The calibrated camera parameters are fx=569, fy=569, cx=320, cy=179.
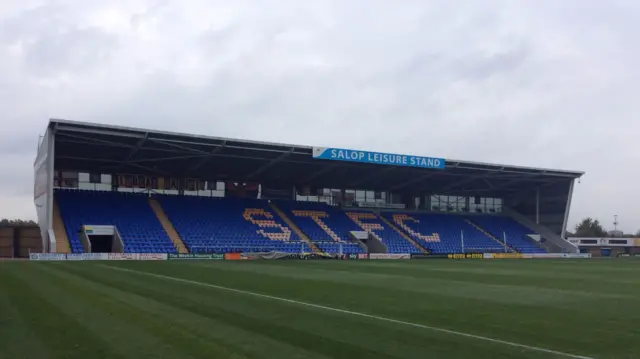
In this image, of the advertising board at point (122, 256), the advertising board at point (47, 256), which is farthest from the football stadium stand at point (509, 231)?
the advertising board at point (47, 256)

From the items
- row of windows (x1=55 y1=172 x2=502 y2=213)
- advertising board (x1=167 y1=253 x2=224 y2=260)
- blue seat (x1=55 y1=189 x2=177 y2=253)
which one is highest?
row of windows (x1=55 y1=172 x2=502 y2=213)

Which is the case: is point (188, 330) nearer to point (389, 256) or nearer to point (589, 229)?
point (389, 256)

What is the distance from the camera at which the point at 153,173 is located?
53562 mm

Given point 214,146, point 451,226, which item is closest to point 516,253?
point 451,226

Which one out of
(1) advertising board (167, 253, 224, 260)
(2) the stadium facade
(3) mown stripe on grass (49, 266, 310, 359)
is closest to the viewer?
(3) mown stripe on grass (49, 266, 310, 359)

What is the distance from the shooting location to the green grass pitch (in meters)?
9.09

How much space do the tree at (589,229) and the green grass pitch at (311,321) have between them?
118 metres

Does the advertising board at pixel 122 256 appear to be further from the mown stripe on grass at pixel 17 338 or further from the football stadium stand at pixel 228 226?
the mown stripe on grass at pixel 17 338

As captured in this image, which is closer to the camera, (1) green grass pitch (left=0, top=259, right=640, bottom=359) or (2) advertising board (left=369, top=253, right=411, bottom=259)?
(1) green grass pitch (left=0, top=259, right=640, bottom=359)

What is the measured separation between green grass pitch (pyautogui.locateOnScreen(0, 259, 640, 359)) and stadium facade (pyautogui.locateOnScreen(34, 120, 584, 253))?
83.1 ft

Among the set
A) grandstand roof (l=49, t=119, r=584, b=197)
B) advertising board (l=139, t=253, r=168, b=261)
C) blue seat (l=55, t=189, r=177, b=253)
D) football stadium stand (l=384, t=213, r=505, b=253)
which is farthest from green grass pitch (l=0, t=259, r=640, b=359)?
football stadium stand (l=384, t=213, r=505, b=253)

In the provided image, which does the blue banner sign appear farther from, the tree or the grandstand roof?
the tree

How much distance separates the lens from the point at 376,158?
50.7 m

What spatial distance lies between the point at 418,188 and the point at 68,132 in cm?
3953
